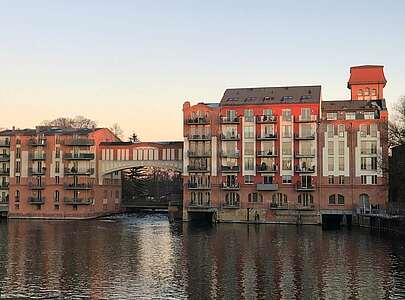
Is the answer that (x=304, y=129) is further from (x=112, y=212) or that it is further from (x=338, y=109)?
(x=112, y=212)

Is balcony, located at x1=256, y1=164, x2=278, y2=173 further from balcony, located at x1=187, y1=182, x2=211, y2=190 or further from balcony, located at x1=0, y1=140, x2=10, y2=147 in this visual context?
balcony, located at x1=0, y1=140, x2=10, y2=147

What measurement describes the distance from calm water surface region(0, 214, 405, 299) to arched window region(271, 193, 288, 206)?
1494 cm

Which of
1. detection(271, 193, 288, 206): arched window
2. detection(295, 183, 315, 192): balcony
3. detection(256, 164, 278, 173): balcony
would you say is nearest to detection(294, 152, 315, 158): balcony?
detection(256, 164, 278, 173): balcony

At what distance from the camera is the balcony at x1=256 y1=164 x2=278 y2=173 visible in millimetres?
89000

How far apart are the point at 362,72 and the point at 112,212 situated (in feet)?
184

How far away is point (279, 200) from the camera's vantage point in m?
89.1

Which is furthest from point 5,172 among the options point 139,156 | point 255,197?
point 255,197

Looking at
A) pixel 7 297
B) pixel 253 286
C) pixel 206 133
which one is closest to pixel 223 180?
pixel 206 133

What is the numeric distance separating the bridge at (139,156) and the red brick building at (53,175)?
1833mm

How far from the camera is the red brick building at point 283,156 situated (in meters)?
86.4

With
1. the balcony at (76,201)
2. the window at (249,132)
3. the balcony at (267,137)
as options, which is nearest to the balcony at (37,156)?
the balcony at (76,201)

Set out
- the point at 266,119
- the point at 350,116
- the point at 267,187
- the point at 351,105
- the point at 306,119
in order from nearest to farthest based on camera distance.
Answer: the point at 350,116
the point at 306,119
the point at 267,187
the point at 266,119
the point at 351,105

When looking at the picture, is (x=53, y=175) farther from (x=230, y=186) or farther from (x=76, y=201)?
(x=230, y=186)

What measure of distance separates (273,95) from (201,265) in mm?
52713
